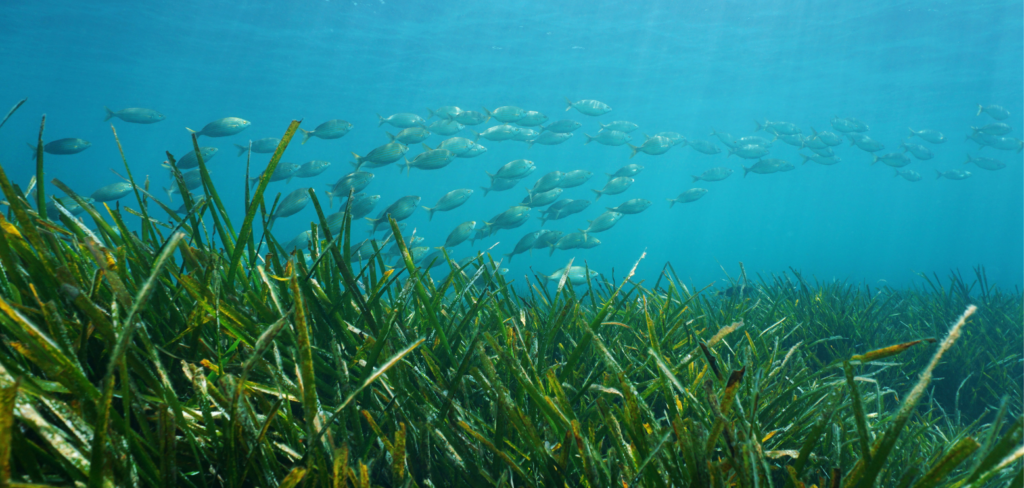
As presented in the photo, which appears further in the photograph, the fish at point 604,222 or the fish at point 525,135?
the fish at point 525,135

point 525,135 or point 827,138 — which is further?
point 827,138

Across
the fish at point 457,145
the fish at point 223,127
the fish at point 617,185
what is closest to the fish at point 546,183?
the fish at point 617,185

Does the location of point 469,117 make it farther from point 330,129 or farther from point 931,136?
point 931,136

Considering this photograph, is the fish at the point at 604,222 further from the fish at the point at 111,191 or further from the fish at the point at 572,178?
the fish at the point at 111,191

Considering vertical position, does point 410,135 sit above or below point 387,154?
above

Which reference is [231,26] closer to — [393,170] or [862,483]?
[862,483]

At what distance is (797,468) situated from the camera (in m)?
0.95

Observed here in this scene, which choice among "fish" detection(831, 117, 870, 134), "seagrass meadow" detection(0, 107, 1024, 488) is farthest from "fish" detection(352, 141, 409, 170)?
"fish" detection(831, 117, 870, 134)

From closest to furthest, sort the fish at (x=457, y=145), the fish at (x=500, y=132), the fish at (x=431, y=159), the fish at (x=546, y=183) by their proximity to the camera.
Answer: the fish at (x=431, y=159), the fish at (x=546, y=183), the fish at (x=457, y=145), the fish at (x=500, y=132)

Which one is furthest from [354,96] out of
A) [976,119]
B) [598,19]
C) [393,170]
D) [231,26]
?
[976,119]

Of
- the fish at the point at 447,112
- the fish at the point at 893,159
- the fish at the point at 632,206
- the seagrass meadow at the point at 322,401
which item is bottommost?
the fish at the point at 893,159

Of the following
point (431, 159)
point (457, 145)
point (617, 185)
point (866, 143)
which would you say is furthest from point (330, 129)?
point (866, 143)

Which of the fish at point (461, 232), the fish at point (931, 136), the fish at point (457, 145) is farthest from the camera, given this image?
the fish at point (931, 136)

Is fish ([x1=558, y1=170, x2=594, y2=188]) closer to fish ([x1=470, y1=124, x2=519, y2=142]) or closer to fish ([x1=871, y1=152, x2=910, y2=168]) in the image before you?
fish ([x1=470, y1=124, x2=519, y2=142])
